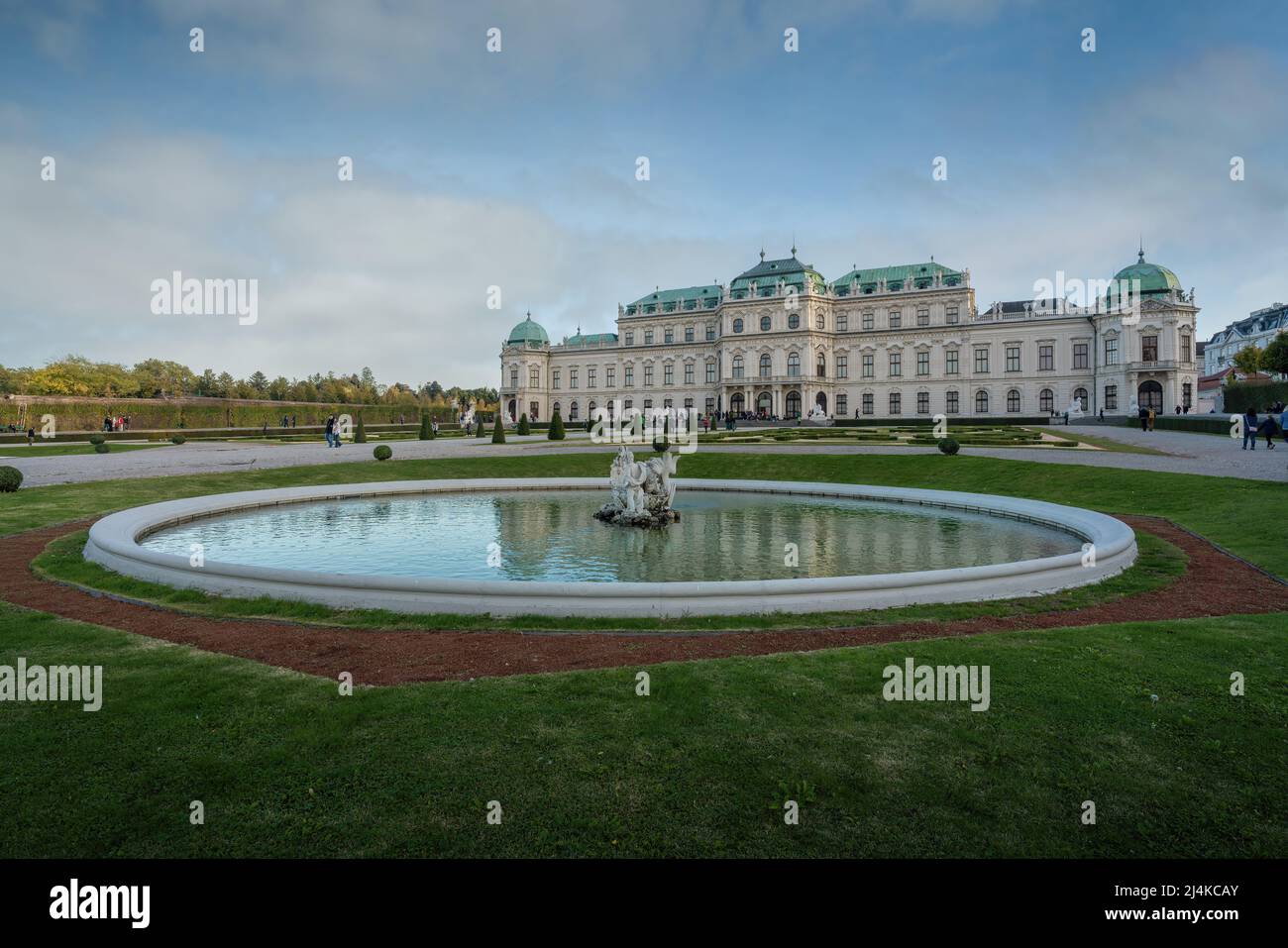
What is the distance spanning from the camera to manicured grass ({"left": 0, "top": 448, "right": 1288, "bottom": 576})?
14.8m

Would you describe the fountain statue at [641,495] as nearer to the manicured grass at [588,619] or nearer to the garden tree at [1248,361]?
the manicured grass at [588,619]

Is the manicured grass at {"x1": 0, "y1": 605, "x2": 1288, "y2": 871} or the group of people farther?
the group of people

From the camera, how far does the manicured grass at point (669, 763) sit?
3.68 m

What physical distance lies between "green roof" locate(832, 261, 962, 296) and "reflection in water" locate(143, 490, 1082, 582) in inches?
2518

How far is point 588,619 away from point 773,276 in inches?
2950

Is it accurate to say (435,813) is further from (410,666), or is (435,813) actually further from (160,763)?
(410,666)

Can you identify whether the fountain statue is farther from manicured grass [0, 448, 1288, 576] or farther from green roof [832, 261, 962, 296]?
green roof [832, 261, 962, 296]

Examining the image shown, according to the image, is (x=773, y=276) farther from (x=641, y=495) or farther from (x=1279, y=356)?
(x=641, y=495)

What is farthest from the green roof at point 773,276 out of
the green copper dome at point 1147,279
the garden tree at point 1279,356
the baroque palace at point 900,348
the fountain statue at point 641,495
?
the fountain statue at point 641,495

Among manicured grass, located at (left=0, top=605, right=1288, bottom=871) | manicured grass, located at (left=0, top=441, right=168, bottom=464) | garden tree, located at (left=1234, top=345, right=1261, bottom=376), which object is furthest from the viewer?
garden tree, located at (left=1234, top=345, right=1261, bottom=376)

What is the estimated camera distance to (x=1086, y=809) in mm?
3873

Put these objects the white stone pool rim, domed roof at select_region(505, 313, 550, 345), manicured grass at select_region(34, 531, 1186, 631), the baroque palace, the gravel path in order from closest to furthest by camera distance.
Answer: manicured grass at select_region(34, 531, 1186, 631) → the white stone pool rim → the gravel path → the baroque palace → domed roof at select_region(505, 313, 550, 345)

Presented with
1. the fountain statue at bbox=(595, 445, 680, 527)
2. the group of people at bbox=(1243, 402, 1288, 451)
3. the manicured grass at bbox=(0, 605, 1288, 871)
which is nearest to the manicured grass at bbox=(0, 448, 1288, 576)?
the manicured grass at bbox=(0, 605, 1288, 871)

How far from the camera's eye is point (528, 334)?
9638 centimetres
